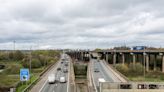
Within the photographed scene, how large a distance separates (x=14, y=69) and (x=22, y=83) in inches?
2071

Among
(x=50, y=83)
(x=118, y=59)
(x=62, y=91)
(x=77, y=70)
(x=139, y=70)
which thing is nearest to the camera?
(x=62, y=91)

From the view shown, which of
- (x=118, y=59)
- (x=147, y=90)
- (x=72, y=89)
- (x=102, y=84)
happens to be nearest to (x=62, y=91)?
(x=72, y=89)

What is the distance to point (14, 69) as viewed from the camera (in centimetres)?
11962

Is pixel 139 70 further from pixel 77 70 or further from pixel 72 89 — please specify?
pixel 72 89

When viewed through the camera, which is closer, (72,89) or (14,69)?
(72,89)

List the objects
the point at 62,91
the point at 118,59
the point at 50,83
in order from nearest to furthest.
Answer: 1. the point at 62,91
2. the point at 50,83
3. the point at 118,59

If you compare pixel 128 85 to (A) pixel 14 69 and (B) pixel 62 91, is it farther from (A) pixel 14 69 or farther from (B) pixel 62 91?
(A) pixel 14 69

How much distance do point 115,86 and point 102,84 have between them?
9.39ft

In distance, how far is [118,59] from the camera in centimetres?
17975

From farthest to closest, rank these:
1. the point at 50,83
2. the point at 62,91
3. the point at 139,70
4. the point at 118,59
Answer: the point at 118,59 → the point at 139,70 → the point at 50,83 → the point at 62,91

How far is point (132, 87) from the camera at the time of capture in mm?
55594

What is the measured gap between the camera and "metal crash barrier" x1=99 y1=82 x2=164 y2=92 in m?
54.5

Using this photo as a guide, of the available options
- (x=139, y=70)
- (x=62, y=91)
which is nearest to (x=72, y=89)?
(x=62, y=91)

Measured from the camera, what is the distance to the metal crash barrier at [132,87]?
54.5 metres
